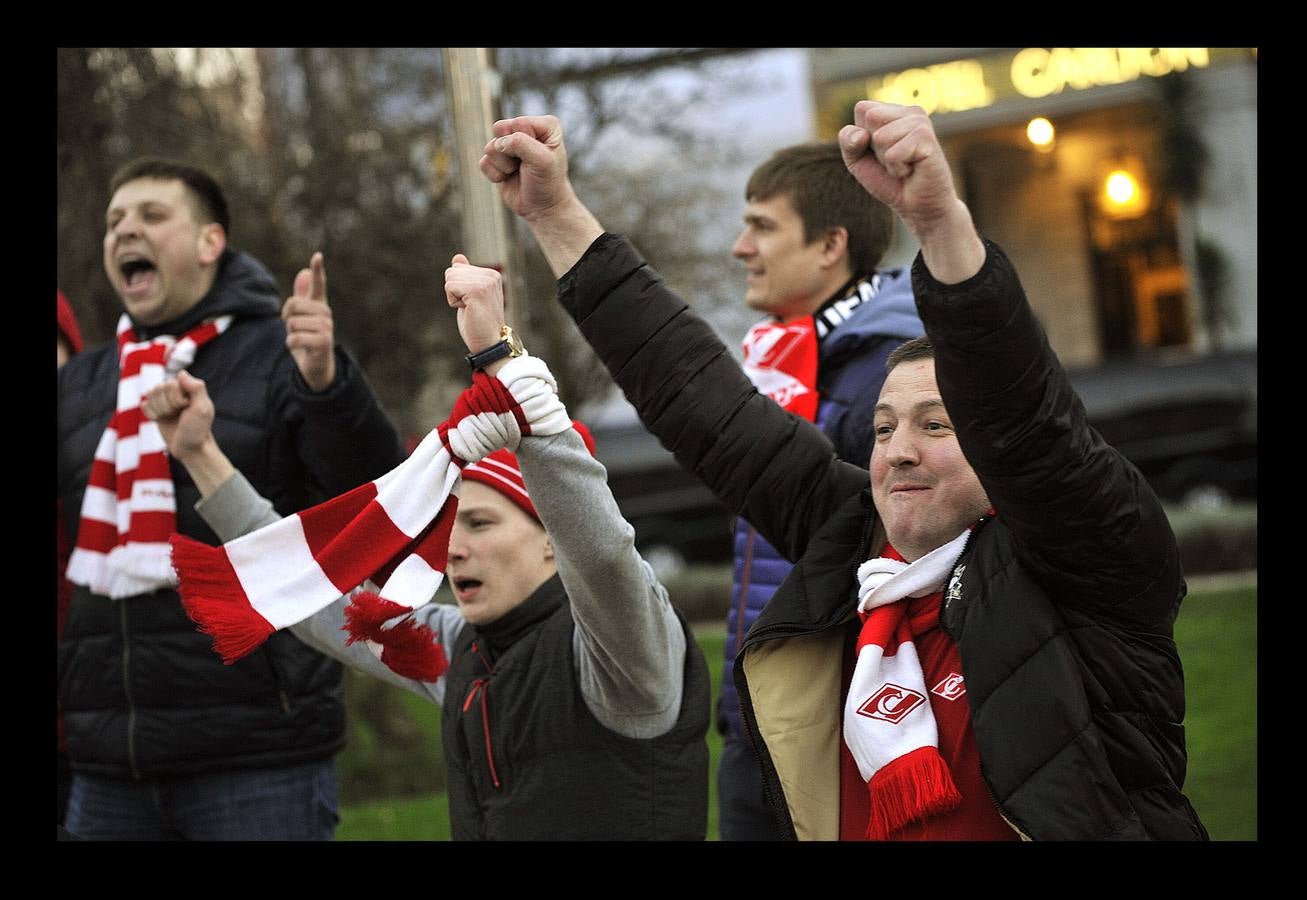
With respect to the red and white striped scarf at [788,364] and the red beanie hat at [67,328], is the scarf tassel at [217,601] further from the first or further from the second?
the red beanie hat at [67,328]

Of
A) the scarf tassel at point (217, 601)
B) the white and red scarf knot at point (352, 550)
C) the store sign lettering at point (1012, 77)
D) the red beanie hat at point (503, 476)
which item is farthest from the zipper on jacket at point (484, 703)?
the store sign lettering at point (1012, 77)

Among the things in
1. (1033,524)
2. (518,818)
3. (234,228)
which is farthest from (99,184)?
(1033,524)

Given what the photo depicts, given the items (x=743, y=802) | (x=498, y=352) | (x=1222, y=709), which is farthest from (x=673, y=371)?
(x=1222, y=709)

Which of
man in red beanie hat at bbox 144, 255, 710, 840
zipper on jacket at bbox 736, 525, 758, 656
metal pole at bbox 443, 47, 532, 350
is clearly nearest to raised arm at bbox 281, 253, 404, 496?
man in red beanie hat at bbox 144, 255, 710, 840

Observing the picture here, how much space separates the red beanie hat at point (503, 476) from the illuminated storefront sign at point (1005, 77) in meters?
14.9

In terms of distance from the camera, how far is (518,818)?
9.53 feet

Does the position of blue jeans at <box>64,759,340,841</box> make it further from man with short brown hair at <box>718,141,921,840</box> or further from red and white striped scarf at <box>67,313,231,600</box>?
man with short brown hair at <box>718,141,921,840</box>

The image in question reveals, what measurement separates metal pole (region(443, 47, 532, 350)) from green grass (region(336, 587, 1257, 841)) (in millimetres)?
1964

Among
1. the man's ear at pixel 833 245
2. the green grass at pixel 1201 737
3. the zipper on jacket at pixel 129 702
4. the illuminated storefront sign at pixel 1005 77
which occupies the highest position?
the illuminated storefront sign at pixel 1005 77

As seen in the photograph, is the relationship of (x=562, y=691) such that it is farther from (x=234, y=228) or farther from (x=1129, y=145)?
(x=1129, y=145)

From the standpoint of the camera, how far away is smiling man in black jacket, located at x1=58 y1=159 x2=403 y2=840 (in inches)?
144

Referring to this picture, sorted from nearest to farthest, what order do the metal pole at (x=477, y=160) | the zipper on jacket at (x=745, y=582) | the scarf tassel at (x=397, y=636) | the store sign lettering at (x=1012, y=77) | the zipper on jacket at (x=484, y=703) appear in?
the scarf tassel at (x=397, y=636) < the zipper on jacket at (x=484, y=703) < the zipper on jacket at (x=745, y=582) < the metal pole at (x=477, y=160) < the store sign lettering at (x=1012, y=77)

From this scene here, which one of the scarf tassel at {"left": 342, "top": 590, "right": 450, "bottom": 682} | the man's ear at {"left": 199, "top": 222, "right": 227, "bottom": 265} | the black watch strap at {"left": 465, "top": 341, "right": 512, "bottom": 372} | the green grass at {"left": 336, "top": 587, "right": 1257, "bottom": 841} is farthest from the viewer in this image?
the green grass at {"left": 336, "top": 587, "right": 1257, "bottom": 841}

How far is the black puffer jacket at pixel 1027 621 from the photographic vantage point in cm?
200
